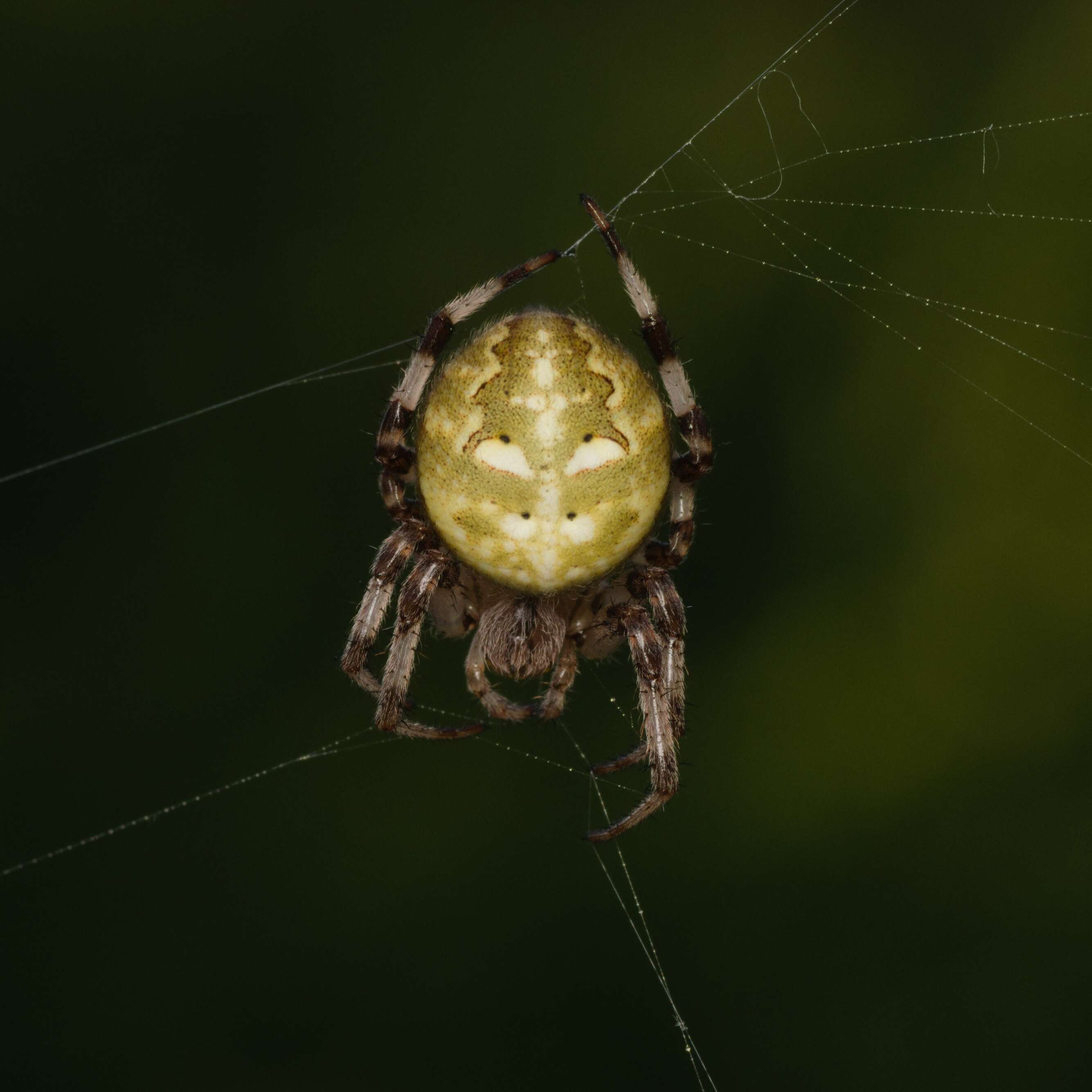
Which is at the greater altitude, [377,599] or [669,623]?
[377,599]

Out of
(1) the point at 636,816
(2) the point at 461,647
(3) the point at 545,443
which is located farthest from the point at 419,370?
(2) the point at 461,647

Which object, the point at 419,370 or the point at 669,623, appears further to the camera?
the point at 669,623

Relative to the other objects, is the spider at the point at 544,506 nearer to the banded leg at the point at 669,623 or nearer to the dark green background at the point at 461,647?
the banded leg at the point at 669,623

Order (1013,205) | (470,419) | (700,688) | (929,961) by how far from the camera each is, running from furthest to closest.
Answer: (700,688)
(929,961)
(1013,205)
(470,419)

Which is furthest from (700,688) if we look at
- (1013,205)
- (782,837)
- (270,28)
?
(270,28)

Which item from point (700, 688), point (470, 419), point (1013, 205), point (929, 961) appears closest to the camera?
point (470, 419)

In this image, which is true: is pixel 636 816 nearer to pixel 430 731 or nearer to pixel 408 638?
pixel 430 731

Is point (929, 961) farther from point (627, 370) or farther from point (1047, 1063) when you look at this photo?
point (627, 370)
